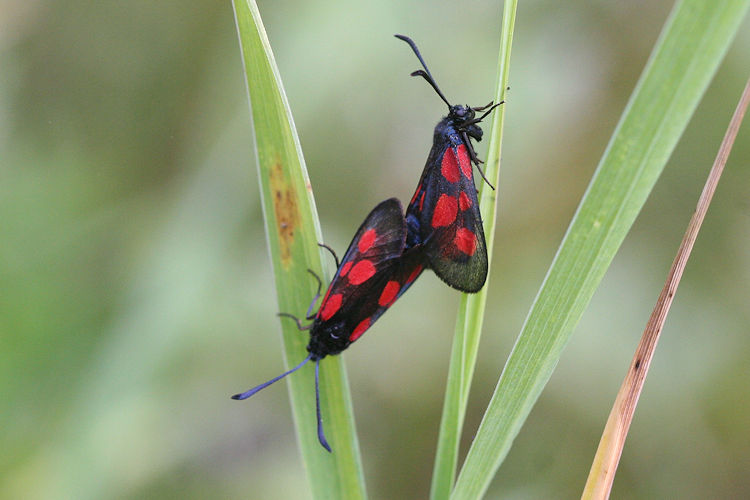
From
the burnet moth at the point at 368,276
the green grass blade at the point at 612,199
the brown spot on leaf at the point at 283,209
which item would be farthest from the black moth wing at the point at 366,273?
the green grass blade at the point at 612,199

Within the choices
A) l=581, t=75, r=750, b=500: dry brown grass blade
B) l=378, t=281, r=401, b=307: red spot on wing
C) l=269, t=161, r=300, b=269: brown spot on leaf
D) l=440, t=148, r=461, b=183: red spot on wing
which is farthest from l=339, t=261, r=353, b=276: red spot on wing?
l=581, t=75, r=750, b=500: dry brown grass blade

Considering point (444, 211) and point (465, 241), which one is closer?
point (465, 241)

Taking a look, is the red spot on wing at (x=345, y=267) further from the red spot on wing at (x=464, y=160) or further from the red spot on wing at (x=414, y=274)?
the red spot on wing at (x=464, y=160)

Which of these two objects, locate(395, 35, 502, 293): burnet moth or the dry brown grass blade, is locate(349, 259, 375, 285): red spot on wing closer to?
locate(395, 35, 502, 293): burnet moth

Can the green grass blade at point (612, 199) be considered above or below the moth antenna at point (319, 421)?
above

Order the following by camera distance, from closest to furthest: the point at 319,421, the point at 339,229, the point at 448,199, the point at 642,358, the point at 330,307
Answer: the point at 642,358 < the point at 319,421 < the point at 330,307 < the point at 448,199 < the point at 339,229

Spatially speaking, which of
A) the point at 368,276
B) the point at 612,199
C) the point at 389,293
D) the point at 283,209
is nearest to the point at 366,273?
the point at 368,276

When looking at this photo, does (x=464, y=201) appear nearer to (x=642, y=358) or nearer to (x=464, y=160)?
(x=464, y=160)
